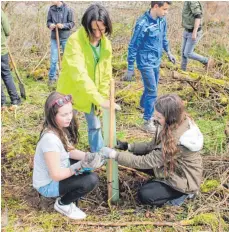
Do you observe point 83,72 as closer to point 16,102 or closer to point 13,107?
point 13,107

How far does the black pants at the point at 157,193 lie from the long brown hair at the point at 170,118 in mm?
285

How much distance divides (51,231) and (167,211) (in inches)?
37.1

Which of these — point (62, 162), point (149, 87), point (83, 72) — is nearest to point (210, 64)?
point (149, 87)

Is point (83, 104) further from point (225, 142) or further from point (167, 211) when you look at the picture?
point (225, 142)

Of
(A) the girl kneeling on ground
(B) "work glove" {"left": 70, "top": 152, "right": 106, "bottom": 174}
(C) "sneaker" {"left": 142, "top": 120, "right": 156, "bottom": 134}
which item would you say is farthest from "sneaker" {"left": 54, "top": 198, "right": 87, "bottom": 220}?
(C) "sneaker" {"left": 142, "top": 120, "right": 156, "bottom": 134}

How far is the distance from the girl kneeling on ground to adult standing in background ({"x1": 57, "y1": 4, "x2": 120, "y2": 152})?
31 centimetres

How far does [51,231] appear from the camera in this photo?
2812mm

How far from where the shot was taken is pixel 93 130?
139 inches

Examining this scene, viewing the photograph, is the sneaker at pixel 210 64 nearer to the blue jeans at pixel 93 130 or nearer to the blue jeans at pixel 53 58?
the blue jeans at pixel 53 58

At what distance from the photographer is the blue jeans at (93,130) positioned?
3418mm

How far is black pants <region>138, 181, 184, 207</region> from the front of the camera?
2.98 metres

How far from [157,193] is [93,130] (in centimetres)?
91

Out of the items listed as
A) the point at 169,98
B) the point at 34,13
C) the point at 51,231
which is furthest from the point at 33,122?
the point at 34,13

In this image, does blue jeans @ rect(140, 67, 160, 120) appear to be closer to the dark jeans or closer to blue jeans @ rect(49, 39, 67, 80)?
the dark jeans
